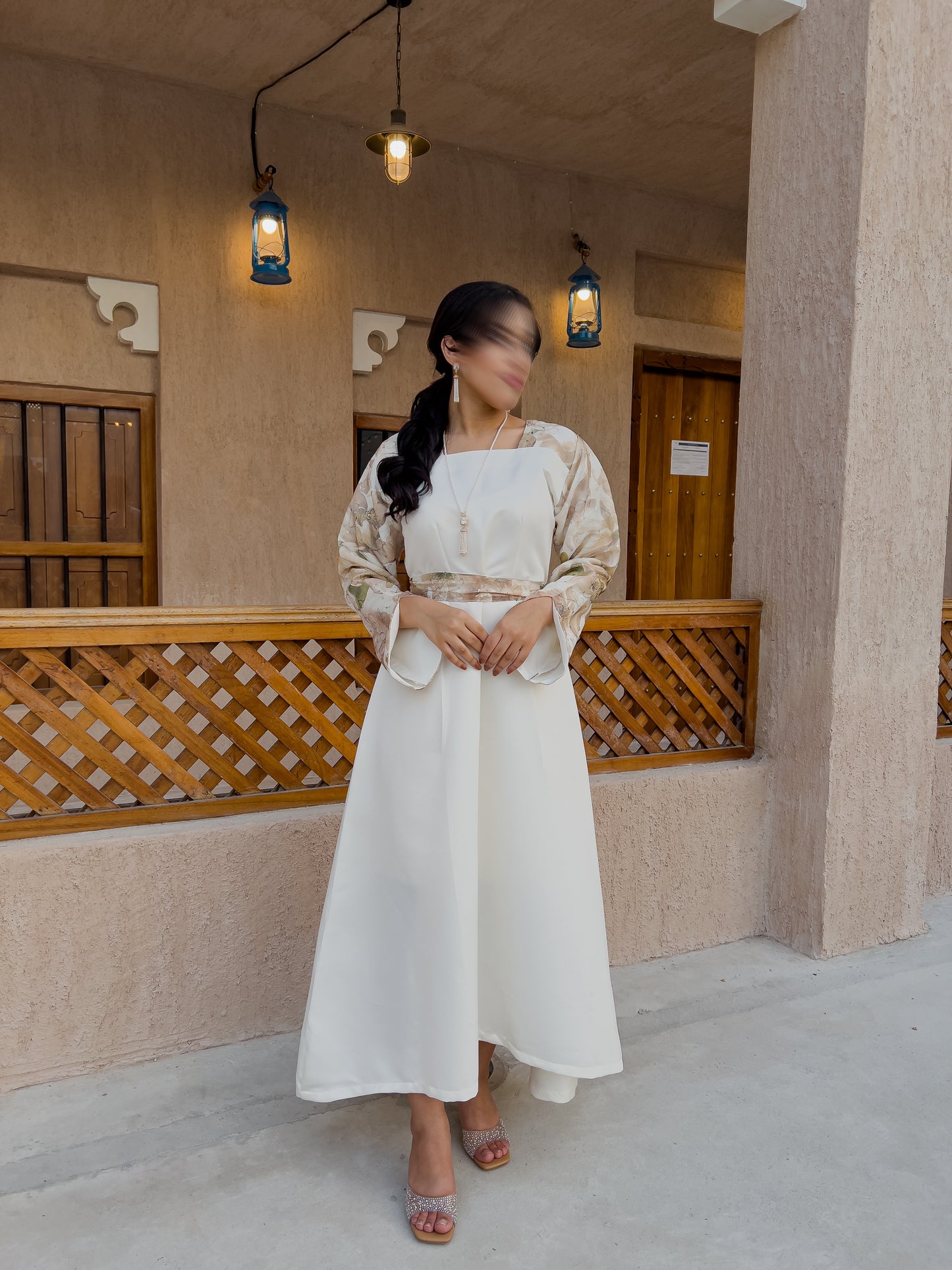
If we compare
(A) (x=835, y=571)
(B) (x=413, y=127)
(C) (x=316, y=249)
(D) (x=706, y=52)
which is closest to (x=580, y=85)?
(D) (x=706, y=52)

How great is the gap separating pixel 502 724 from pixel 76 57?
3.89 metres

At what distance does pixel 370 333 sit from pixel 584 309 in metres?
1.18

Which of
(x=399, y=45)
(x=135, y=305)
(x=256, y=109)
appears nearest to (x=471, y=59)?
(x=399, y=45)

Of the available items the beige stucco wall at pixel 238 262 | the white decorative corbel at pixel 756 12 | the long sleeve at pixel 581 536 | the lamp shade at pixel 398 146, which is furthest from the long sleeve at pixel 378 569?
the beige stucco wall at pixel 238 262

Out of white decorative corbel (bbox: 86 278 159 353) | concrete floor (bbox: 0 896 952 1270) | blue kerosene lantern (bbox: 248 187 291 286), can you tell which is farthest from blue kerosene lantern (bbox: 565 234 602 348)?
concrete floor (bbox: 0 896 952 1270)

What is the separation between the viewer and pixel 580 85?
14.0ft

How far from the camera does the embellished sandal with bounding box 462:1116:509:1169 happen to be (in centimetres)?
179

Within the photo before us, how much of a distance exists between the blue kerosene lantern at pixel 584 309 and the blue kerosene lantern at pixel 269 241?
1.66 meters

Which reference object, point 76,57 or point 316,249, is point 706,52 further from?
point 76,57

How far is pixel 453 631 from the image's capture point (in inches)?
63.2

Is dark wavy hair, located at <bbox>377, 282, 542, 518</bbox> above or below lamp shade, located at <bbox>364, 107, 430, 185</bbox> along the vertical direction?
below

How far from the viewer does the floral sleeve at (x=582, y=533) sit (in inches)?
67.5

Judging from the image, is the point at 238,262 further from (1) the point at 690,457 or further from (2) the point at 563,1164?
(2) the point at 563,1164

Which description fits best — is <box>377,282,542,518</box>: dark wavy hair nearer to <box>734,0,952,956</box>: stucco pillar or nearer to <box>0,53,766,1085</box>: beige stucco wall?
<box>0,53,766,1085</box>: beige stucco wall
